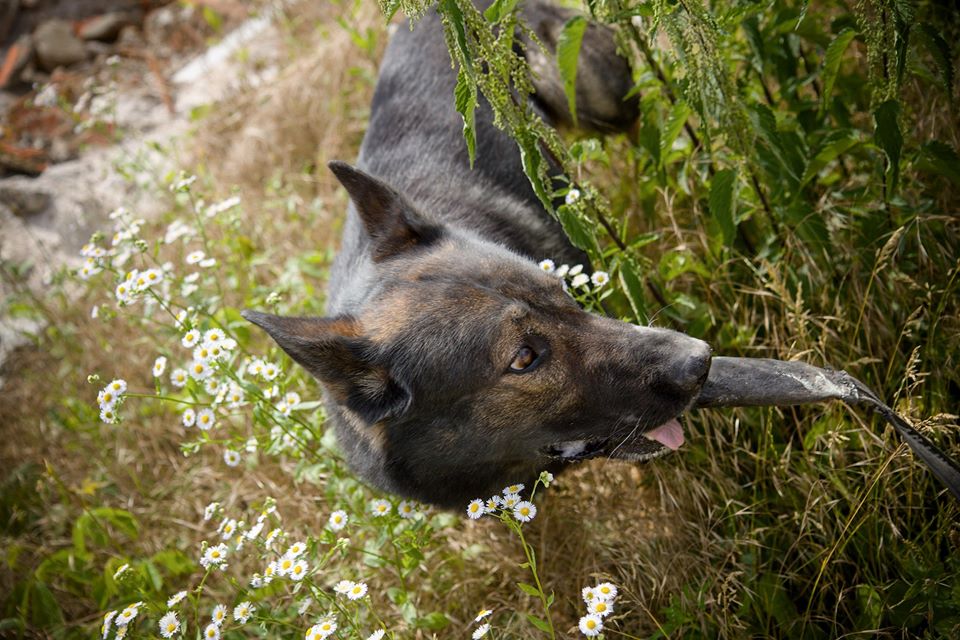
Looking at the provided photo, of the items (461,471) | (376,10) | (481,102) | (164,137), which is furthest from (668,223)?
(164,137)

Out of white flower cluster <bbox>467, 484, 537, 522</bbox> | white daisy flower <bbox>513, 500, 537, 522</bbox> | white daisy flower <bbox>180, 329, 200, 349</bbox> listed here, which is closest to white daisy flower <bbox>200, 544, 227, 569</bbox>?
white daisy flower <bbox>180, 329, 200, 349</bbox>

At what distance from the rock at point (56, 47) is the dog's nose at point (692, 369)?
749 centimetres

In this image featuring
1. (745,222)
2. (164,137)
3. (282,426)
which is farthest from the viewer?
(164,137)

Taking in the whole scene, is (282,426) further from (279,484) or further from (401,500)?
(279,484)

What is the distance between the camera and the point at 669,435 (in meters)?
2.96

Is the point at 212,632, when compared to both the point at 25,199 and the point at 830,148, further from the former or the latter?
the point at 25,199

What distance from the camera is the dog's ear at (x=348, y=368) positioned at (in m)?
2.84

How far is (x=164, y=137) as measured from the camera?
7.18 m

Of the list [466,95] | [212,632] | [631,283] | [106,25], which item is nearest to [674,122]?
[631,283]

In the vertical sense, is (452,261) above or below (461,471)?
above

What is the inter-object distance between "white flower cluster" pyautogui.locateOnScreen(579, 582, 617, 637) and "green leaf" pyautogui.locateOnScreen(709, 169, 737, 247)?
1.44 m

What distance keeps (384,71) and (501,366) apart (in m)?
2.51

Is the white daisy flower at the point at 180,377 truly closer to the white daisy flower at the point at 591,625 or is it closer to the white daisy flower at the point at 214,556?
the white daisy flower at the point at 214,556

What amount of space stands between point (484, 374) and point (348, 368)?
0.50 metres
